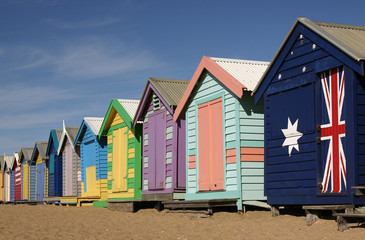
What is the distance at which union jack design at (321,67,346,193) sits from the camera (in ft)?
36.0

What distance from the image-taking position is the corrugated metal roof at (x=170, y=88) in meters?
18.4

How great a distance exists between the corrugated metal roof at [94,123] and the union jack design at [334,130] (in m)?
14.9

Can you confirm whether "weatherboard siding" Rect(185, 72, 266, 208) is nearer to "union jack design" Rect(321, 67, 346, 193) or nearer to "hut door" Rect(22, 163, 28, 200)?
"union jack design" Rect(321, 67, 346, 193)

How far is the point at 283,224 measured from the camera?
11.9 meters

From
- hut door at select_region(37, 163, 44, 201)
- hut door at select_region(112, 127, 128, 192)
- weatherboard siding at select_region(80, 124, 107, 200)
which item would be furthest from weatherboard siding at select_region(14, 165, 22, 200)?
hut door at select_region(112, 127, 128, 192)

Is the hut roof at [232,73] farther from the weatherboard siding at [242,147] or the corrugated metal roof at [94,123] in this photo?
the corrugated metal roof at [94,123]

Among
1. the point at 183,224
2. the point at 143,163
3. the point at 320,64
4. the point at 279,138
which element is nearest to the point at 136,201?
the point at 143,163

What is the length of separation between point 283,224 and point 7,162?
3594 centimetres

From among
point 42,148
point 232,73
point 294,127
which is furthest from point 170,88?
point 42,148

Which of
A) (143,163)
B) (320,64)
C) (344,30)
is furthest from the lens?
(143,163)

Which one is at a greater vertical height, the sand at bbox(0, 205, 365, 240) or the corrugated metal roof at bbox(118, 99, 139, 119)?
the corrugated metal roof at bbox(118, 99, 139, 119)

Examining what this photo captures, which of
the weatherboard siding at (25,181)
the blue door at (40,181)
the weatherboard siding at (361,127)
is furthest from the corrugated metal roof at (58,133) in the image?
the weatherboard siding at (361,127)

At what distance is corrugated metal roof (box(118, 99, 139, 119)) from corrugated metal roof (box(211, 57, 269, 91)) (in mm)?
6240

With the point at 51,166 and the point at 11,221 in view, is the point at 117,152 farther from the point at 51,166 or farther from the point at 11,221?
the point at 51,166
